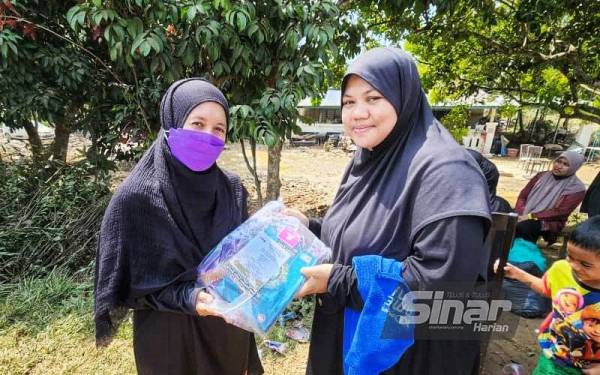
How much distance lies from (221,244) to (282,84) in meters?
1.55

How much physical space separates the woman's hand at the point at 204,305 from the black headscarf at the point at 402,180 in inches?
18.8

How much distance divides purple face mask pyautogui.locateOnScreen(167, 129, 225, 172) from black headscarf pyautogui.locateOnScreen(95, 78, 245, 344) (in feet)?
0.12

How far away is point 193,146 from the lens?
1301 millimetres

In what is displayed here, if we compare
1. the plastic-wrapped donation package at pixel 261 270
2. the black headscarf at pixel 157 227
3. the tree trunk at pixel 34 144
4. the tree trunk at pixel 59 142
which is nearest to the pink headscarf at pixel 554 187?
the plastic-wrapped donation package at pixel 261 270

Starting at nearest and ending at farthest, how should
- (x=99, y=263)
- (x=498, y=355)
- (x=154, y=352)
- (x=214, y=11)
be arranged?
(x=99, y=263) → (x=154, y=352) → (x=214, y=11) → (x=498, y=355)

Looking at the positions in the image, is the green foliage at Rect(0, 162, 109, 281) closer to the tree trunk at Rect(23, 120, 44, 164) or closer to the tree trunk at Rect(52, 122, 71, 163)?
the tree trunk at Rect(23, 120, 44, 164)

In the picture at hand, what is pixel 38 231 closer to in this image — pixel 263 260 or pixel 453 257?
pixel 263 260

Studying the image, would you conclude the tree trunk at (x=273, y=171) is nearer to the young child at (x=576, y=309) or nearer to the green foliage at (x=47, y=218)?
the green foliage at (x=47, y=218)

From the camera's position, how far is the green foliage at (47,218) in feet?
10.3

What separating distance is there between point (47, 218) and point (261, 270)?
320 centimetres

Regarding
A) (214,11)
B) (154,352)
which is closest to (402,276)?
(154,352)

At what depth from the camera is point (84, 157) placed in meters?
3.99

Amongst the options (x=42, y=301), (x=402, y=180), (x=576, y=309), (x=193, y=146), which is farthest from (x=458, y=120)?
(x=42, y=301)

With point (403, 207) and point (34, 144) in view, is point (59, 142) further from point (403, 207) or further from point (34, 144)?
point (403, 207)
